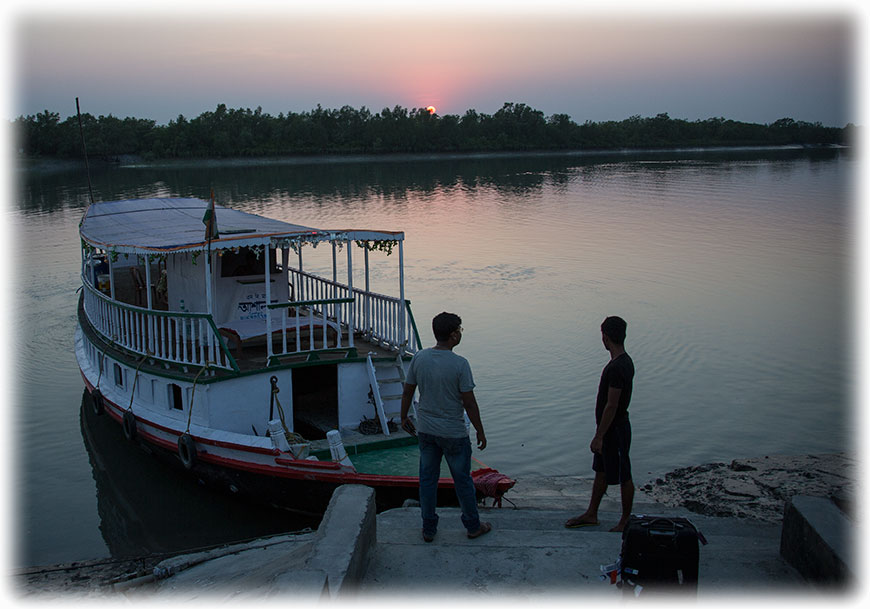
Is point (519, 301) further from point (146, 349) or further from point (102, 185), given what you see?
point (102, 185)

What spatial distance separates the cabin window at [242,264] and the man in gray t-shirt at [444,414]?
18.8ft

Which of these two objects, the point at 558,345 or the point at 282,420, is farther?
the point at 558,345

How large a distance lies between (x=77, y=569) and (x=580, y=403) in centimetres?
757

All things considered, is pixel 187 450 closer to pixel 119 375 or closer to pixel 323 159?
pixel 119 375

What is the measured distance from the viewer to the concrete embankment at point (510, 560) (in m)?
4.38

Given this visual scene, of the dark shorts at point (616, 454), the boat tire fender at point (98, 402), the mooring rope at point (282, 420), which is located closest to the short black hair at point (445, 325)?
the dark shorts at point (616, 454)

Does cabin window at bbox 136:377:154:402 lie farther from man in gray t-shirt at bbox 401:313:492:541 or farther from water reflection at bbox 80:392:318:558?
man in gray t-shirt at bbox 401:313:492:541

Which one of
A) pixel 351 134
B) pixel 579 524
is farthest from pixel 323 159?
pixel 579 524

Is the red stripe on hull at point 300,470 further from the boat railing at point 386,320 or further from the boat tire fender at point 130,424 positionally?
the boat railing at point 386,320

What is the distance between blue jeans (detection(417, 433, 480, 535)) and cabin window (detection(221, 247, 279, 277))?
576 centimetres

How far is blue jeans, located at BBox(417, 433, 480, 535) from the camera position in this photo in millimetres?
5449

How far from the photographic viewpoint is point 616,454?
5742mm

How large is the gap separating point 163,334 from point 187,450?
4.84 ft

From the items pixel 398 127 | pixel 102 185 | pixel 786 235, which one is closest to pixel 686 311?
pixel 786 235
